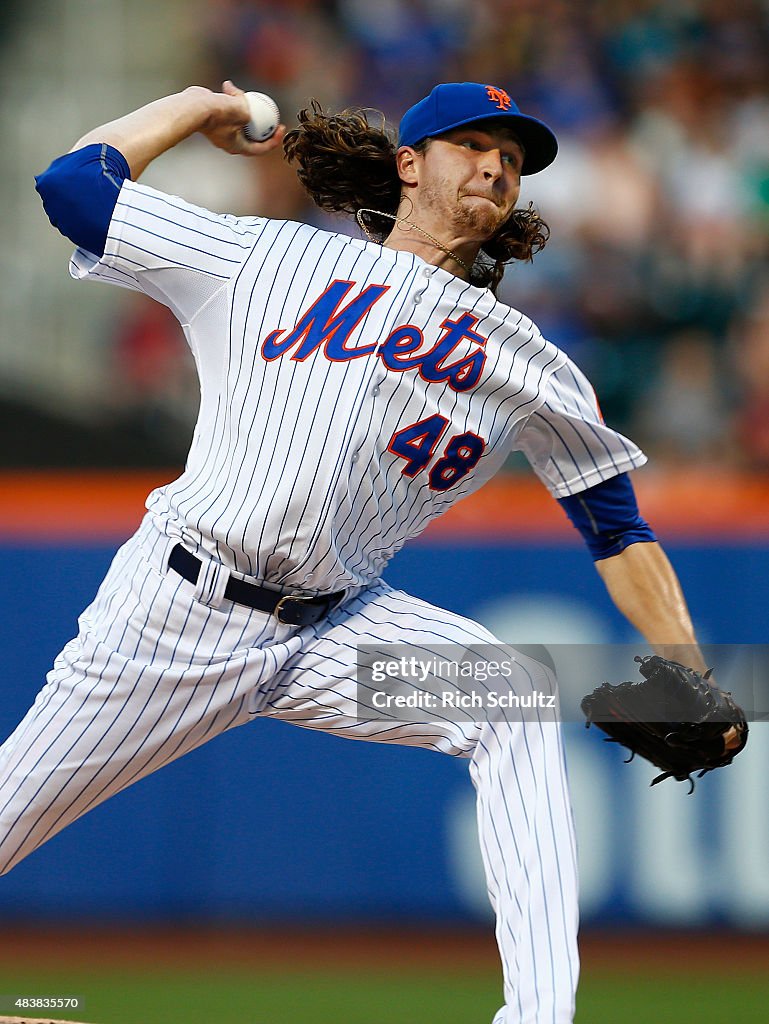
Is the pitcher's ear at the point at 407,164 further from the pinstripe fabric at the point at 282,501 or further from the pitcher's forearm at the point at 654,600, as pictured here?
the pitcher's forearm at the point at 654,600

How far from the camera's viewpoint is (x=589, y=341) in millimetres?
5270

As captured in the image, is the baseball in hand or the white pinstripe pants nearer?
the white pinstripe pants

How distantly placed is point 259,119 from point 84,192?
41 cm

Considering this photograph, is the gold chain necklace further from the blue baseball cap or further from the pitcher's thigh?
the pitcher's thigh

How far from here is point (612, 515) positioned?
8.63ft

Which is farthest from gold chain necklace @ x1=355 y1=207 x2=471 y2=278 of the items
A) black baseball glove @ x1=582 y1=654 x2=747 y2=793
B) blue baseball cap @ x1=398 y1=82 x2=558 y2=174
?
black baseball glove @ x1=582 y1=654 x2=747 y2=793

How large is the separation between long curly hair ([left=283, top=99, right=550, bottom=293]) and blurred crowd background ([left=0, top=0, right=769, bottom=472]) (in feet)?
7.63

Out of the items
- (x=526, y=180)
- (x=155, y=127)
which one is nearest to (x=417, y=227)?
(x=155, y=127)

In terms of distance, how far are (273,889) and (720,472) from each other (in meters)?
2.12

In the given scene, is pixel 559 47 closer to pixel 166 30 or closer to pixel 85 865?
pixel 166 30

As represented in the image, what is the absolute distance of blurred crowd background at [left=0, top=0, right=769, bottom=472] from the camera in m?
5.16

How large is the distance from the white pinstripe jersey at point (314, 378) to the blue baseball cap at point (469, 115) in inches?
10.1

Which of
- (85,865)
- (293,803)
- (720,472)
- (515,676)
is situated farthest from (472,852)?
(515,676)

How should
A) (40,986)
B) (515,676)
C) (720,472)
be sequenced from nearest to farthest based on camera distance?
1. (515,676)
2. (40,986)
3. (720,472)
